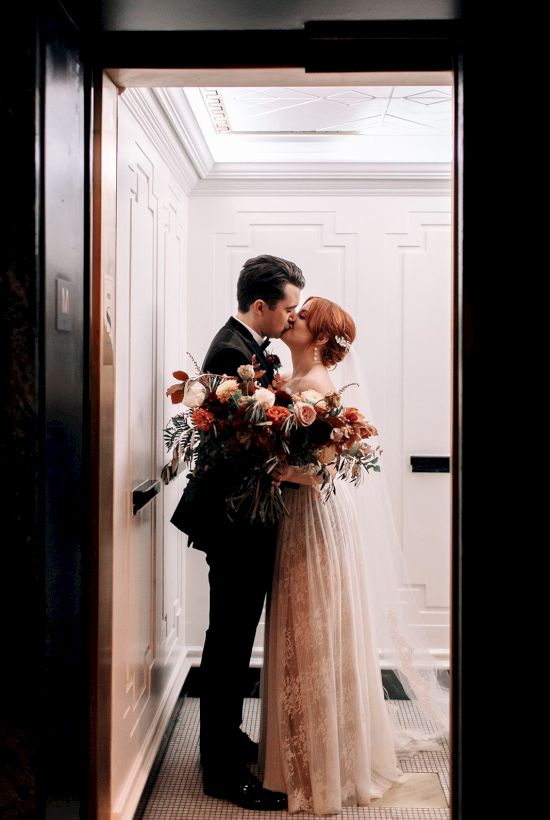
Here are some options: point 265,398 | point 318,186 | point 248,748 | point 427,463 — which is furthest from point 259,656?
point 318,186

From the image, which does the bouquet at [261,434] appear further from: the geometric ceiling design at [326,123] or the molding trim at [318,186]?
the molding trim at [318,186]

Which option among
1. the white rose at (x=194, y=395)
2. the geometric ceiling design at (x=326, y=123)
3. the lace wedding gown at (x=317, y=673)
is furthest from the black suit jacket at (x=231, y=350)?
the geometric ceiling design at (x=326, y=123)

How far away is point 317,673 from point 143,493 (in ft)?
2.78

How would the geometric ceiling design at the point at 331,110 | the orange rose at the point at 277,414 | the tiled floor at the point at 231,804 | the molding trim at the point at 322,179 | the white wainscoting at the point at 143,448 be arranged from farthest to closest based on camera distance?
the molding trim at the point at 322,179 < the geometric ceiling design at the point at 331,110 < the tiled floor at the point at 231,804 < the orange rose at the point at 277,414 < the white wainscoting at the point at 143,448

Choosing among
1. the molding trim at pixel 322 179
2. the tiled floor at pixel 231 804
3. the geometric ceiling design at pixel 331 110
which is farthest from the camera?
the molding trim at pixel 322 179

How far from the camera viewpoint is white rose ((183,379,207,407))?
7.18 feet

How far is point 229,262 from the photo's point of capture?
339 cm

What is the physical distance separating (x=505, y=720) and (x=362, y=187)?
100 inches

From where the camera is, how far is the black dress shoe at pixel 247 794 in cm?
235

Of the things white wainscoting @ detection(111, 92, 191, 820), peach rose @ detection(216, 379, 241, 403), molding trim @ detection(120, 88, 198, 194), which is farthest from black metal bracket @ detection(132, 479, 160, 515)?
molding trim @ detection(120, 88, 198, 194)

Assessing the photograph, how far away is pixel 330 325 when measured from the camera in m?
2.54

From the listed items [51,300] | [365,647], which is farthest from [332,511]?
[51,300]

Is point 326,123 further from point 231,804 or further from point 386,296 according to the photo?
point 231,804

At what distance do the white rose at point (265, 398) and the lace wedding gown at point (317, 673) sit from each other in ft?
1.34
